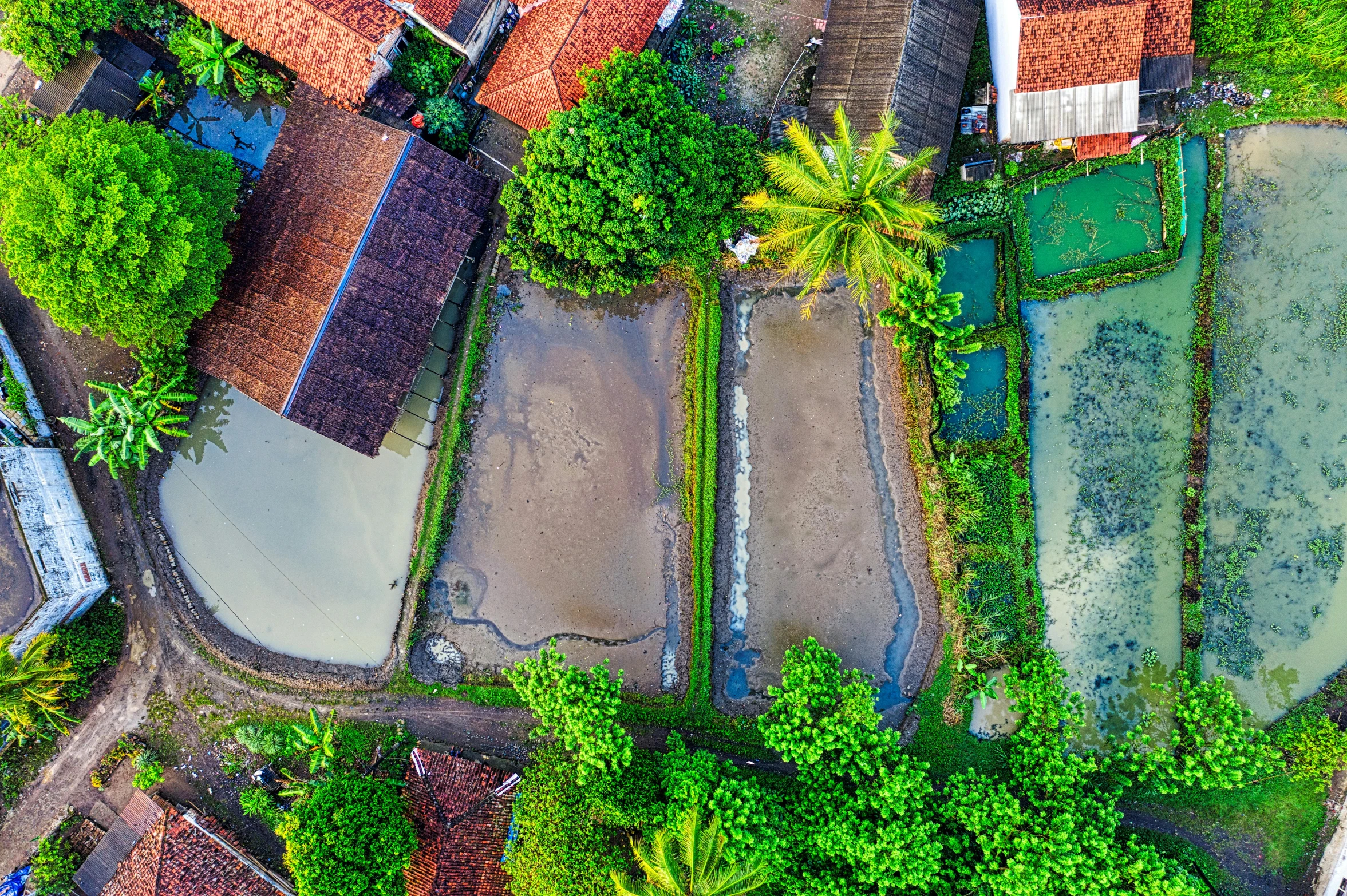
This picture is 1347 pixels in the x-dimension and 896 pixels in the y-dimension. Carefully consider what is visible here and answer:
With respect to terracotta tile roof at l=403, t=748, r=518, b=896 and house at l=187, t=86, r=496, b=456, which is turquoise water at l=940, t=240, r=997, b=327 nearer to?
house at l=187, t=86, r=496, b=456

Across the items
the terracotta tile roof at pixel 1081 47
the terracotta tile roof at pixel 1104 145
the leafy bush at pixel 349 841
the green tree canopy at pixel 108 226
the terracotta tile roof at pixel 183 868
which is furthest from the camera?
the terracotta tile roof at pixel 1104 145

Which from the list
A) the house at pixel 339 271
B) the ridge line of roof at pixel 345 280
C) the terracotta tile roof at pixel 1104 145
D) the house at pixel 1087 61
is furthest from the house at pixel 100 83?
the terracotta tile roof at pixel 1104 145

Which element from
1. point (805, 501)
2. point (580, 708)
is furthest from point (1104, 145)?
point (580, 708)

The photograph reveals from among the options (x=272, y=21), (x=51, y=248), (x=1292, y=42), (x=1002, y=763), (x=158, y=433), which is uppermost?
(x=1292, y=42)

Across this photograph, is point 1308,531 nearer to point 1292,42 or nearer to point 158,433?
point 1292,42

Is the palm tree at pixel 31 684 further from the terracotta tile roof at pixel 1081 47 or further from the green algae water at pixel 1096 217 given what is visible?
the terracotta tile roof at pixel 1081 47

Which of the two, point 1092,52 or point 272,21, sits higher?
point 1092,52

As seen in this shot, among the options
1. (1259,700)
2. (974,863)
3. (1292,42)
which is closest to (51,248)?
(974,863)
